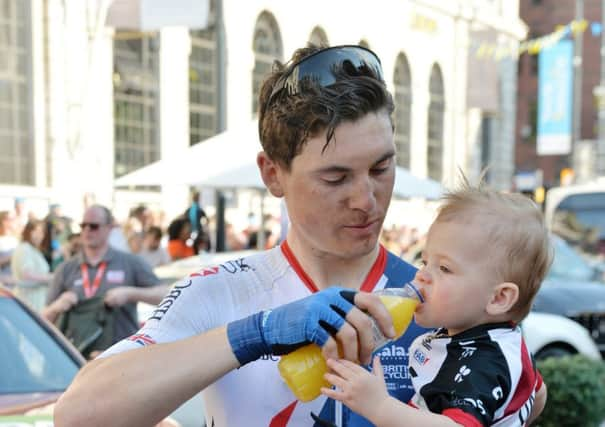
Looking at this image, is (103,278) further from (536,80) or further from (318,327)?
(536,80)

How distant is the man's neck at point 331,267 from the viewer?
2156 millimetres

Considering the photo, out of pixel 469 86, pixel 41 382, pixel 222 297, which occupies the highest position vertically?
pixel 469 86

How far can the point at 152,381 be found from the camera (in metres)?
1.80

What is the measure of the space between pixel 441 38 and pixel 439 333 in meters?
39.7

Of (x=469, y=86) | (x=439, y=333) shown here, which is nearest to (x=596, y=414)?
(x=439, y=333)

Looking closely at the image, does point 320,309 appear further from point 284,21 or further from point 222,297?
point 284,21

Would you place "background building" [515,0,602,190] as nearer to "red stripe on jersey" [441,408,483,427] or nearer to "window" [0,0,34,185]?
"window" [0,0,34,185]

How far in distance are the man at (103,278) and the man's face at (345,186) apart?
4308mm

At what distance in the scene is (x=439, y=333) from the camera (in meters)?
2.15

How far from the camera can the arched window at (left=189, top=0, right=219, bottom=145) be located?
1022 inches

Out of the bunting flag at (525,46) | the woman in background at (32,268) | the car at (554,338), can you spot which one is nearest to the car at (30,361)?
the woman in background at (32,268)

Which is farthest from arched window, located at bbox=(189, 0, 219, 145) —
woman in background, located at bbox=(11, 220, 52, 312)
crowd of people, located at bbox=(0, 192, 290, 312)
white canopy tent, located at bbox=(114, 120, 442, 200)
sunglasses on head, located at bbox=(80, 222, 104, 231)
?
sunglasses on head, located at bbox=(80, 222, 104, 231)

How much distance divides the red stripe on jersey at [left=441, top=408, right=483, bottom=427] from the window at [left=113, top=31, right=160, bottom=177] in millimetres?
20884

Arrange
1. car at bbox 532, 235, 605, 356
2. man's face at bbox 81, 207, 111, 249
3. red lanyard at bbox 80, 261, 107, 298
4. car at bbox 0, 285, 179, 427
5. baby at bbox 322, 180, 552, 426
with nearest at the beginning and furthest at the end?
baby at bbox 322, 180, 552, 426
car at bbox 0, 285, 179, 427
red lanyard at bbox 80, 261, 107, 298
man's face at bbox 81, 207, 111, 249
car at bbox 532, 235, 605, 356
